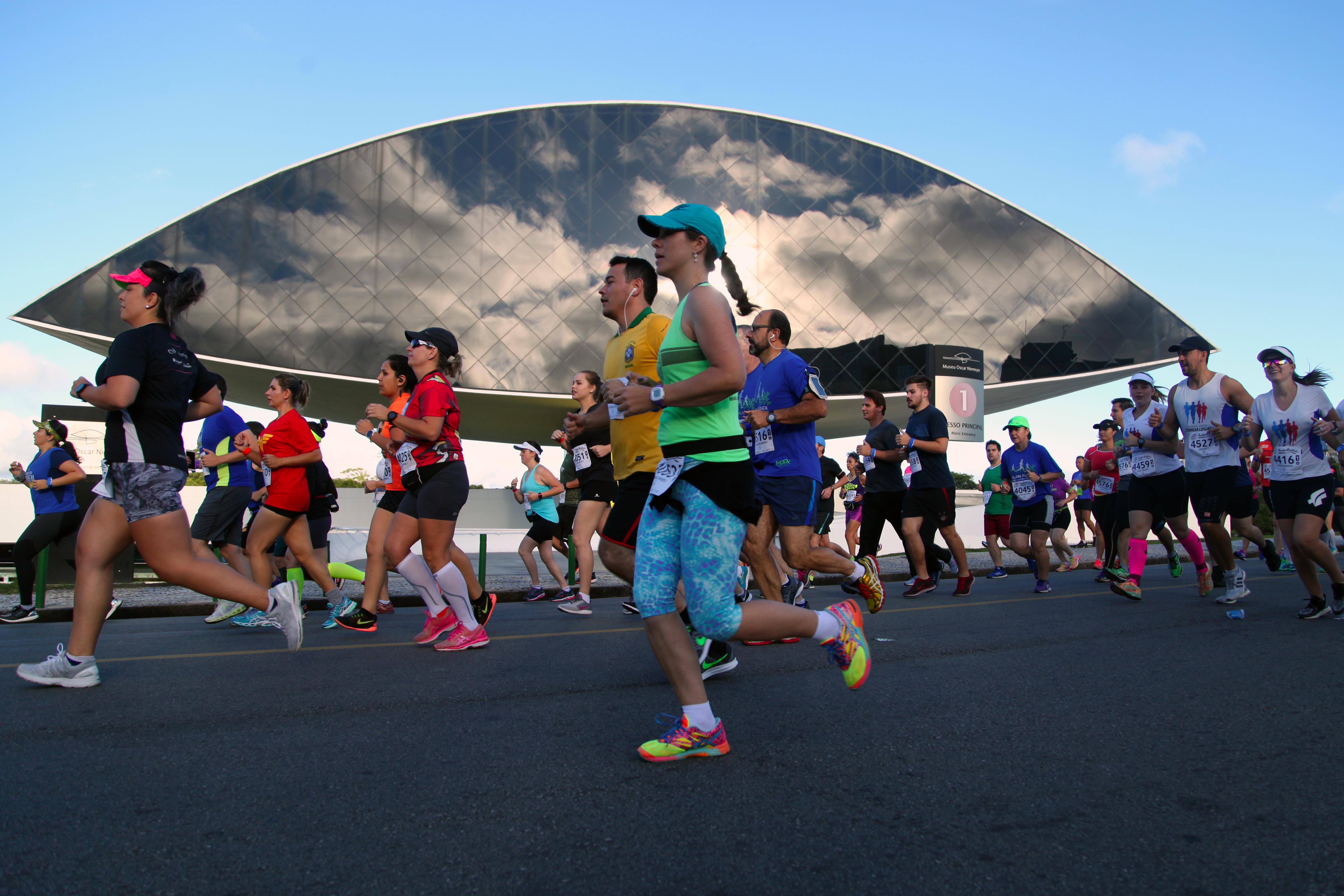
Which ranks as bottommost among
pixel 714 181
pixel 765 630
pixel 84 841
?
pixel 84 841

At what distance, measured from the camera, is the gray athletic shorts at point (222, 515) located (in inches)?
255

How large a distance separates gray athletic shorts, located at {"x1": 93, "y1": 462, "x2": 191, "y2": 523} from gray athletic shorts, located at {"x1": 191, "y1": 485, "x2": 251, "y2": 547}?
2.90 meters

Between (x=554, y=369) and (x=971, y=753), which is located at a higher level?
(x=554, y=369)

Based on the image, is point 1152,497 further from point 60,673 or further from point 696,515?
point 60,673

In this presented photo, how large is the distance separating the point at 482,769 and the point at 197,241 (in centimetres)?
3613

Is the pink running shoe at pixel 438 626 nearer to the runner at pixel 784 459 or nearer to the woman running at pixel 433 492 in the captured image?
the woman running at pixel 433 492

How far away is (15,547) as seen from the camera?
734 centimetres

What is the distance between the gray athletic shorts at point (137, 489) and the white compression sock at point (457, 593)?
146cm

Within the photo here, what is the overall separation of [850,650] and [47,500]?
313 inches

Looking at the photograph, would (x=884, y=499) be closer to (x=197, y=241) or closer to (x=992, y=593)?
(x=992, y=593)

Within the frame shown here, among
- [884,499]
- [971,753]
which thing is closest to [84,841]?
[971,753]

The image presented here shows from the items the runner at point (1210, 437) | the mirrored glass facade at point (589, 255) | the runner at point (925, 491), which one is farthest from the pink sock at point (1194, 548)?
the mirrored glass facade at point (589, 255)

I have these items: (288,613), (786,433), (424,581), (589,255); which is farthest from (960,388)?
(288,613)

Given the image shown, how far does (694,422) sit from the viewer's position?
2.64 meters
